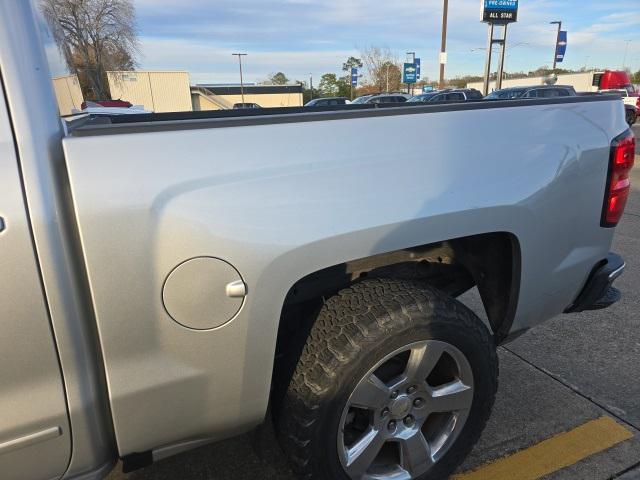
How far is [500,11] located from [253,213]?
30472 mm

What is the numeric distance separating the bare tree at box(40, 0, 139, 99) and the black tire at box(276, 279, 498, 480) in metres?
1.46

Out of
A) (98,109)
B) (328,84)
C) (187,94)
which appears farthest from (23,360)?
(328,84)

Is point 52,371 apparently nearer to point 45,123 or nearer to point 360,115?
point 45,123

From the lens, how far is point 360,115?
166 cm

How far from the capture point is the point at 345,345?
1677 millimetres

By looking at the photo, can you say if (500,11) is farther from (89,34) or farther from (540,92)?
(89,34)

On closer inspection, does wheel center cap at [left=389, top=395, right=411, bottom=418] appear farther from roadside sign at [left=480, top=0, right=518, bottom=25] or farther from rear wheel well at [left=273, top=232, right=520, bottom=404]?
roadside sign at [left=480, top=0, right=518, bottom=25]

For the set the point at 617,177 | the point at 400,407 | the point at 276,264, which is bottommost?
the point at 400,407

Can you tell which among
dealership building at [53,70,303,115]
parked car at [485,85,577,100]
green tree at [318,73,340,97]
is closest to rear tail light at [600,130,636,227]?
parked car at [485,85,577,100]

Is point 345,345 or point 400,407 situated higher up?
point 345,345

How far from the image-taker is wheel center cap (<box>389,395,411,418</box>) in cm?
188

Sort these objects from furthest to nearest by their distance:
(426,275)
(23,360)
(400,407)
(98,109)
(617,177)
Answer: (98,109) < (426,275) < (617,177) < (400,407) < (23,360)

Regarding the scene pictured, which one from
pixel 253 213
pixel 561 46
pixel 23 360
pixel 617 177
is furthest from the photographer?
pixel 561 46

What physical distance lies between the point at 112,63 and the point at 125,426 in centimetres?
276
